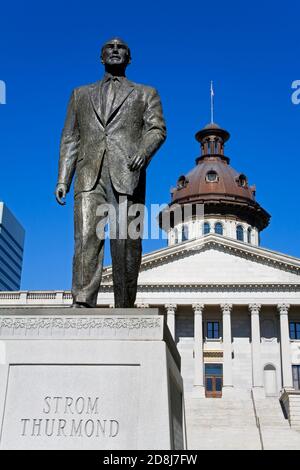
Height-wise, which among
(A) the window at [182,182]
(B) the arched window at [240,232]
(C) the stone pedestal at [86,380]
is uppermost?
(A) the window at [182,182]

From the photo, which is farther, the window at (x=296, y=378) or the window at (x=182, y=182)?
the window at (x=182, y=182)

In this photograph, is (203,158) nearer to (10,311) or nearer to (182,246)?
(182,246)

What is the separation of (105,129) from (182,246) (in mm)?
52739

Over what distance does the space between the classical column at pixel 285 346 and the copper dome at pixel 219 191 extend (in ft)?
66.8

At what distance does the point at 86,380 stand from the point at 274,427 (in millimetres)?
35380

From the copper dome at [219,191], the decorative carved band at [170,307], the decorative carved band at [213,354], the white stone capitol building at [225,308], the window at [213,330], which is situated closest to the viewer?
the white stone capitol building at [225,308]

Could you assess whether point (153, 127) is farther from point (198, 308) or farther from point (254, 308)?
point (254, 308)

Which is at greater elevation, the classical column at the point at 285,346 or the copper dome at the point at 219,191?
the copper dome at the point at 219,191

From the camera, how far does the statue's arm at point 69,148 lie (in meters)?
7.68

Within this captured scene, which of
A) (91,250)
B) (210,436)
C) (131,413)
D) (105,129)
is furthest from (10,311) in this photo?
(210,436)

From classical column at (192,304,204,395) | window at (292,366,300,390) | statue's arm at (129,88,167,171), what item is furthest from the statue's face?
window at (292,366,300,390)

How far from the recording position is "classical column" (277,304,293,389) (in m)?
54.5

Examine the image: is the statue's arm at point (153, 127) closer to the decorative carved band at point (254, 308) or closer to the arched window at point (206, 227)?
the decorative carved band at point (254, 308)

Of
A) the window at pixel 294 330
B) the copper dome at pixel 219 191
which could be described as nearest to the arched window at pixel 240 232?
the copper dome at pixel 219 191
